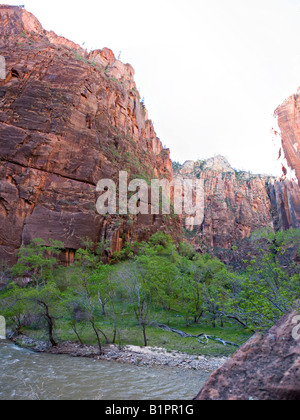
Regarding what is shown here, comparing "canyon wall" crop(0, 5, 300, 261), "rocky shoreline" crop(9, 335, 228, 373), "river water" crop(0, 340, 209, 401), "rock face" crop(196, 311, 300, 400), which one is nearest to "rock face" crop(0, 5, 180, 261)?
"canyon wall" crop(0, 5, 300, 261)

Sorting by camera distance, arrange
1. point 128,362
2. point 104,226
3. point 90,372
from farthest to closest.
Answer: point 104,226
point 128,362
point 90,372

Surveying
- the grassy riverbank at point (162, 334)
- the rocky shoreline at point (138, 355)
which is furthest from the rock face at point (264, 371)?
the grassy riverbank at point (162, 334)

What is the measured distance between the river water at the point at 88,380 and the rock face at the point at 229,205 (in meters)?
72.7

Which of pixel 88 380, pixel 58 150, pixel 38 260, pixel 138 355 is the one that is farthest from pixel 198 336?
pixel 58 150

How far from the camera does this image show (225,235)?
87.6 meters

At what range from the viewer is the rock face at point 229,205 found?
290 ft

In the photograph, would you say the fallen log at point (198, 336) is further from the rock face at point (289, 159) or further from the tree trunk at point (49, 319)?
the rock face at point (289, 159)

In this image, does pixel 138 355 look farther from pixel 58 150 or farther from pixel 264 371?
pixel 58 150

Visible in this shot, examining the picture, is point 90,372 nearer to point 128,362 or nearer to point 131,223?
point 128,362

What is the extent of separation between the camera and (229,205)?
97.9 meters

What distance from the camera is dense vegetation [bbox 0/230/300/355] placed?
10.2 meters

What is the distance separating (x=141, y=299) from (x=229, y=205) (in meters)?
85.0

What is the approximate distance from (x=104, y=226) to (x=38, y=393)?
29488mm
